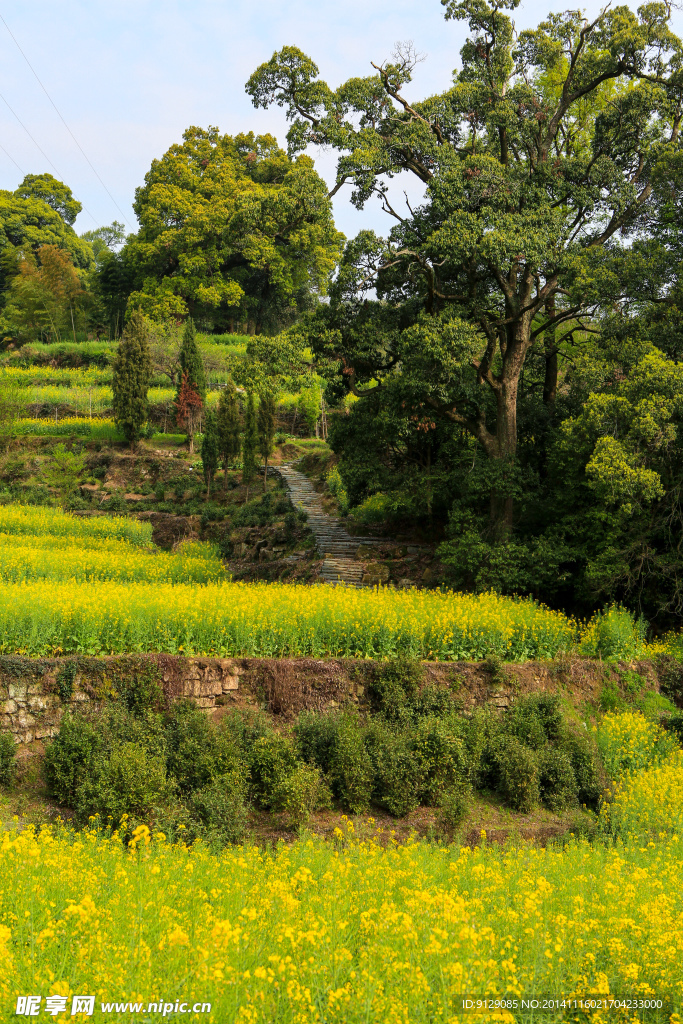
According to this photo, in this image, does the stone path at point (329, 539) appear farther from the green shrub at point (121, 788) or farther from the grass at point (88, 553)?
the green shrub at point (121, 788)

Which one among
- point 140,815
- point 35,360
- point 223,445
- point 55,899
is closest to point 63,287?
point 35,360

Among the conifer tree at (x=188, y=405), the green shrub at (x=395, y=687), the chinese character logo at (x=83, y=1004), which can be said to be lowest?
the green shrub at (x=395, y=687)

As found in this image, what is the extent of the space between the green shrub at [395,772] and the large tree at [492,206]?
7.36 m

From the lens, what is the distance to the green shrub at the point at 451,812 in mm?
10104

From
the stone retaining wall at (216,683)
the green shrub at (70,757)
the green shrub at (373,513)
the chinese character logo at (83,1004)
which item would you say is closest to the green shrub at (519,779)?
the stone retaining wall at (216,683)

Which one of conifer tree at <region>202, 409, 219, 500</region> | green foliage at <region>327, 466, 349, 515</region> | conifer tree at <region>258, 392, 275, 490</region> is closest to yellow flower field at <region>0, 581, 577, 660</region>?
green foliage at <region>327, 466, 349, 515</region>

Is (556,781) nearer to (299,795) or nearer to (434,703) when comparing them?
(434,703)

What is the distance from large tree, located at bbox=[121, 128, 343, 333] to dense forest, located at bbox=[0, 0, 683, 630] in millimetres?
18255

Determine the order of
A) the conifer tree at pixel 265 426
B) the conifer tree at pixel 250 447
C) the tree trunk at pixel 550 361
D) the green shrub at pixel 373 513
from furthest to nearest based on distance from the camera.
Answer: the conifer tree at pixel 265 426, the conifer tree at pixel 250 447, the green shrub at pixel 373 513, the tree trunk at pixel 550 361

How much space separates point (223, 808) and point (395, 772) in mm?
2368

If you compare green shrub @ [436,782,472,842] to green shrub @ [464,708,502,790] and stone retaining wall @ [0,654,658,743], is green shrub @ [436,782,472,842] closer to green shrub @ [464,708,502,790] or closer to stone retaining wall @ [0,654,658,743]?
green shrub @ [464,708,502,790]

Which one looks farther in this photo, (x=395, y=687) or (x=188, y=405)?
(x=188, y=405)

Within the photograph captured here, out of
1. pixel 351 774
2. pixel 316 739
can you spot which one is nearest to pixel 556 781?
pixel 351 774

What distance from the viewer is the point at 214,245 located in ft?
130
